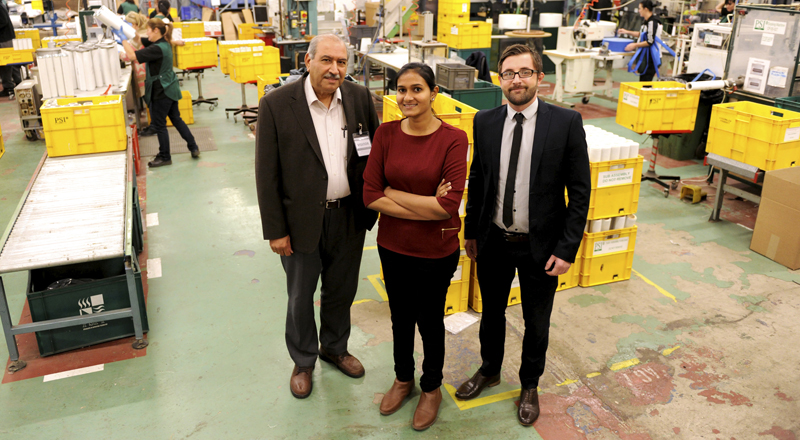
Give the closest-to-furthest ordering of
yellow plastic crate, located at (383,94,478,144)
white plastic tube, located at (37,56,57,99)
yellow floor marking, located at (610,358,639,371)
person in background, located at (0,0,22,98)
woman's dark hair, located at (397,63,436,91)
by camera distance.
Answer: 1. woman's dark hair, located at (397,63,436,91)
2. yellow floor marking, located at (610,358,639,371)
3. yellow plastic crate, located at (383,94,478,144)
4. white plastic tube, located at (37,56,57,99)
5. person in background, located at (0,0,22,98)

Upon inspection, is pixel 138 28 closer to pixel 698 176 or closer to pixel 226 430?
pixel 226 430

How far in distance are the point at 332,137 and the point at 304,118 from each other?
0.18 meters

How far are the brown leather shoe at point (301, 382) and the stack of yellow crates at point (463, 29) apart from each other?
32.1ft

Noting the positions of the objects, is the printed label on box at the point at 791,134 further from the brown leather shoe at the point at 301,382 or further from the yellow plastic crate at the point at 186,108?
the yellow plastic crate at the point at 186,108

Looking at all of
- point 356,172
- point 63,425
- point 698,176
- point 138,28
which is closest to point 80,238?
point 63,425

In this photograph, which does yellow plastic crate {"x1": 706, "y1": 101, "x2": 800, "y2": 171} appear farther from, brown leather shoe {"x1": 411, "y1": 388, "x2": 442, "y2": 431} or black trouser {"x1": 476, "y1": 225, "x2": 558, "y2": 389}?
brown leather shoe {"x1": 411, "y1": 388, "x2": 442, "y2": 431}

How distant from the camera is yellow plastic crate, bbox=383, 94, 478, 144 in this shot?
401 cm

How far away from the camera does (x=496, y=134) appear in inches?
107

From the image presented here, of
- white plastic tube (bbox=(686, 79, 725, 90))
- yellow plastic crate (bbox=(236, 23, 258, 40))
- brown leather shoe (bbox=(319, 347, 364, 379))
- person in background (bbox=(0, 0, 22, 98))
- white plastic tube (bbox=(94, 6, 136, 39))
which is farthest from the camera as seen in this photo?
yellow plastic crate (bbox=(236, 23, 258, 40))

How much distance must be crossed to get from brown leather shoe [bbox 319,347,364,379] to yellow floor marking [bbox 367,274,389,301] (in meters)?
0.91

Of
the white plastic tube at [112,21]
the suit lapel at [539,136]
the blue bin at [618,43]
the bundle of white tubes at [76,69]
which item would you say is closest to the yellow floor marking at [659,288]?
the suit lapel at [539,136]

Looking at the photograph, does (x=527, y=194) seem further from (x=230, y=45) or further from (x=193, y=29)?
(x=193, y=29)

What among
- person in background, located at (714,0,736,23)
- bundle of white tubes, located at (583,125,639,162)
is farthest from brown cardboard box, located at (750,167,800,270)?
person in background, located at (714,0,736,23)

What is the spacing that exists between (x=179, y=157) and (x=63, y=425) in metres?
5.06
